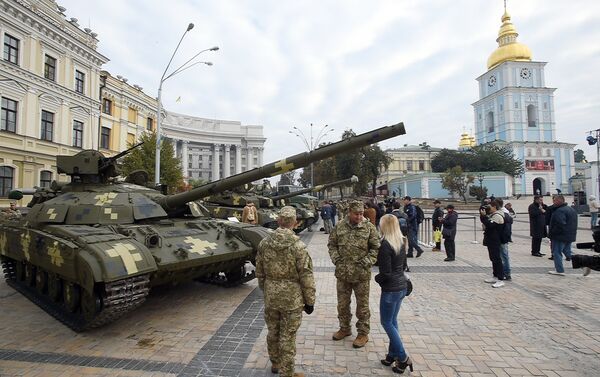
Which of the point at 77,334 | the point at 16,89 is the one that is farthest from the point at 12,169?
the point at 77,334

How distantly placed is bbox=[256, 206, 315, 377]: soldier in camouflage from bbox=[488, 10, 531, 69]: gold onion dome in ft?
241

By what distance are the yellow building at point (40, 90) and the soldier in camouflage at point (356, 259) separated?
21.7 m

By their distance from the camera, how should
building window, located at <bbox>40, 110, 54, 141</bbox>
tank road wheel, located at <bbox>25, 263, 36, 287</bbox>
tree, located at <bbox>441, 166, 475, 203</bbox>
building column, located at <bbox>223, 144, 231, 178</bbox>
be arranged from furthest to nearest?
building column, located at <bbox>223, 144, 231, 178</bbox>, tree, located at <bbox>441, 166, 475, 203</bbox>, building window, located at <bbox>40, 110, 54, 141</bbox>, tank road wheel, located at <bbox>25, 263, 36, 287</bbox>

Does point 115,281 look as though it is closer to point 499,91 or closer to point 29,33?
point 29,33

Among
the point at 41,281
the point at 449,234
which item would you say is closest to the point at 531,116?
the point at 449,234

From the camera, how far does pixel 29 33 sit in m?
21.1

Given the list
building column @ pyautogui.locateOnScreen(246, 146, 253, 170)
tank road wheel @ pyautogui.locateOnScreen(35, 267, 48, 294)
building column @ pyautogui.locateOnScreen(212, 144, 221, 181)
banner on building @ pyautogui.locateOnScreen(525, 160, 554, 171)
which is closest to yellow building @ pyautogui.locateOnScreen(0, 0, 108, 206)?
tank road wheel @ pyautogui.locateOnScreen(35, 267, 48, 294)

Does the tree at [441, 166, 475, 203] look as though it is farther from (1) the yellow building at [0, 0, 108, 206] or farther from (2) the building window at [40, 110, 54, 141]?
(2) the building window at [40, 110, 54, 141]

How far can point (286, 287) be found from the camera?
11.9ft

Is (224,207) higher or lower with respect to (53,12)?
lower

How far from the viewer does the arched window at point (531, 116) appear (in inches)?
2632

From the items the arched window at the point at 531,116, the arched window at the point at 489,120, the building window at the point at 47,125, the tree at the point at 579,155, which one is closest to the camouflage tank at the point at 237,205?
the building window at the point at 47,125

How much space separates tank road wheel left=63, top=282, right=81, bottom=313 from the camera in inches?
213

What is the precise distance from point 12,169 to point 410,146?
70535 millimetres
